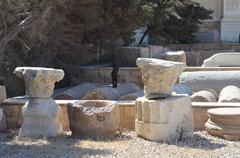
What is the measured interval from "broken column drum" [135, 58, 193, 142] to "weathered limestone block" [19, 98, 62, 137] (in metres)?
1.22

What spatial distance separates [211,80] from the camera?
479 inches

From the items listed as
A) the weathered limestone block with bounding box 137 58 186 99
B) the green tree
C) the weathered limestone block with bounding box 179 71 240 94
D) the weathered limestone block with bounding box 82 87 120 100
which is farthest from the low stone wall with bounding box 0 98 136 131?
the green tree

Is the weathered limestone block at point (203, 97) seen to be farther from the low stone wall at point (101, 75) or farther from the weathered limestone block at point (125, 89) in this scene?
the low stone wall at point (101, 75)

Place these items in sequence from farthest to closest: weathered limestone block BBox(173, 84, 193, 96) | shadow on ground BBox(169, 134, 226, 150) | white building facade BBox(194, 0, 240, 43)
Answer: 1. white building facade BBox(194, 0, 240, 43)
2. weathered limestone block BBox(173, 84, 193, 96)
3. shadow on ground BBox(169, 134, 226, 150)

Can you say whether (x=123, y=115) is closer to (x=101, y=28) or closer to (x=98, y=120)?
(x=98, y=120)

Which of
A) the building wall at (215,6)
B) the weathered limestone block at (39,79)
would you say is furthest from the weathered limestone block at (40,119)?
the building wall at (215,6)

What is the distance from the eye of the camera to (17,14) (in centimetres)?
1032

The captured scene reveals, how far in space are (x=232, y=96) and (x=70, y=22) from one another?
15.0ft

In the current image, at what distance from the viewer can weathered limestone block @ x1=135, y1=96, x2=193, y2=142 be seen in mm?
7938

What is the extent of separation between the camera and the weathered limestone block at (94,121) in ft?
26.7

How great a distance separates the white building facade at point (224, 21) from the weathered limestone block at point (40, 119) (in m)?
18.7

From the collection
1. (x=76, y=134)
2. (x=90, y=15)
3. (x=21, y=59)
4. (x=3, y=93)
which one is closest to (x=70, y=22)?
(x=90, y=15)

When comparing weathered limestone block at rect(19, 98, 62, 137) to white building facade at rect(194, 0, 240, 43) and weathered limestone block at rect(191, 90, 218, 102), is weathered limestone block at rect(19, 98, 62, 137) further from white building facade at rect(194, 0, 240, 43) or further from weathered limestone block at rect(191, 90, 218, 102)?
white building facade at rect(194, 0, 240, 43)

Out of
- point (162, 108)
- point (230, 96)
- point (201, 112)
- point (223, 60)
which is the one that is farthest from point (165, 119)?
point (223, 60)
